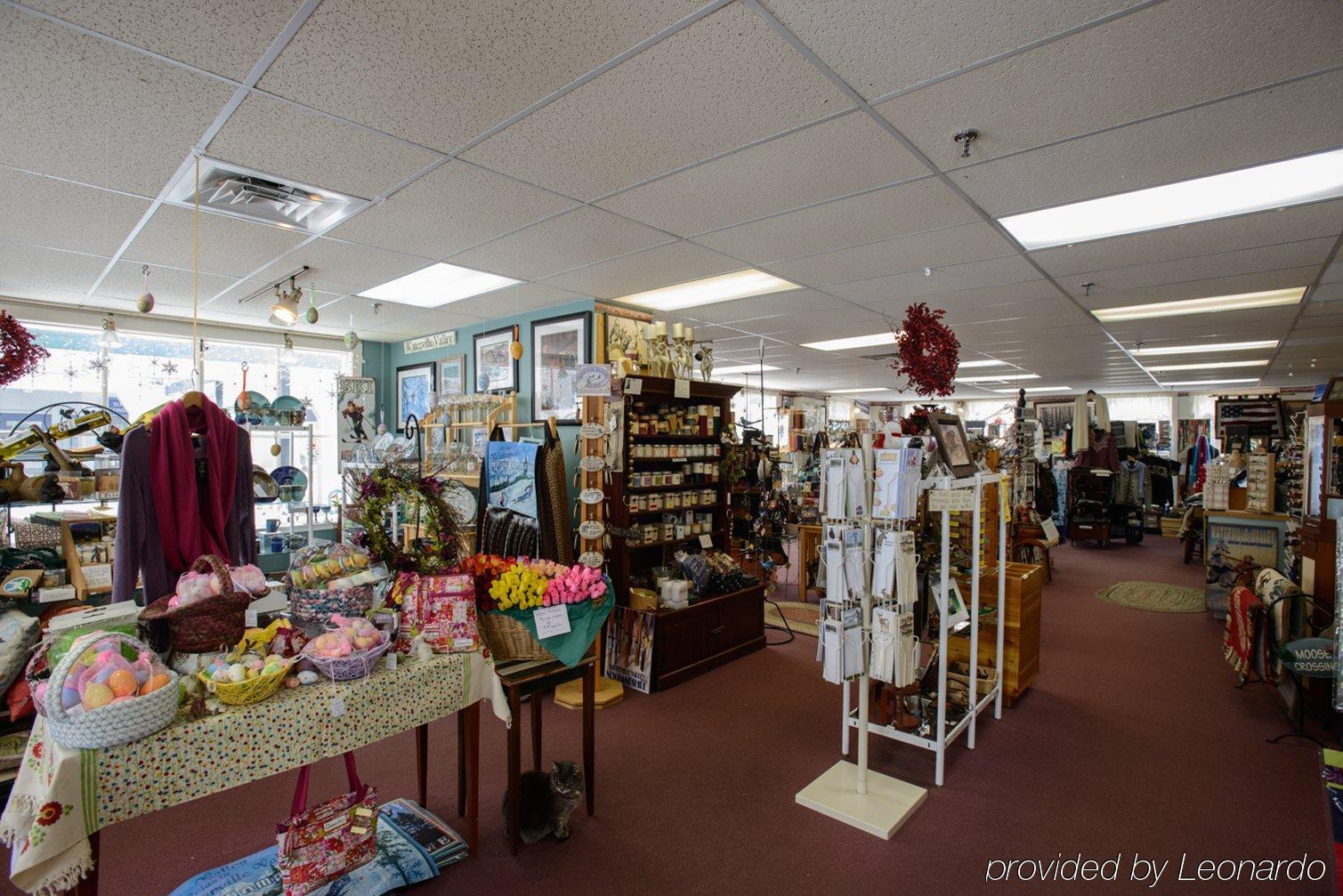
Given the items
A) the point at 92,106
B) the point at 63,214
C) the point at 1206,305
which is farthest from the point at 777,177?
the point at 1206,305

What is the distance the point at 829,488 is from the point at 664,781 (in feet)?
5.38

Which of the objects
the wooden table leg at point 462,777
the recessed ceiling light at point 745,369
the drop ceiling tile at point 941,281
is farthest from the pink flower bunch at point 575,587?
the recessed ceiling light at point 745,369

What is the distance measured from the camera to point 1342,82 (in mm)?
2049

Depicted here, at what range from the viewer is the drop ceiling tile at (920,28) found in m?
1.71

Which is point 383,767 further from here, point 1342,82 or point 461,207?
point 1342,82

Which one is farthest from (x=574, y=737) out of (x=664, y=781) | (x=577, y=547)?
(x=577, y=547)

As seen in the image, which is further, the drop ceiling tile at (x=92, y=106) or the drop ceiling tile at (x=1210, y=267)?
the drop ceiling tile at (x=1210, y=267)

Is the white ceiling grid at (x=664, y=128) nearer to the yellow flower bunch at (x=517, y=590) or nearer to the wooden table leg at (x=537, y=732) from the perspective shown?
the yellow flower bunch at (x=517, y=590)

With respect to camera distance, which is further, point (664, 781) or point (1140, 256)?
point (1140, 256)

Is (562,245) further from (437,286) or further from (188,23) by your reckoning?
(188,23)

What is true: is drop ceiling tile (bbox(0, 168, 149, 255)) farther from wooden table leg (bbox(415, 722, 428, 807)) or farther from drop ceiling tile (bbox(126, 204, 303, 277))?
wooden table leg (bbox(415, 722, 428, 807))

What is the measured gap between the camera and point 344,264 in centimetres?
422

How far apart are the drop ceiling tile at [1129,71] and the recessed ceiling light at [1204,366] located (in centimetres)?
890

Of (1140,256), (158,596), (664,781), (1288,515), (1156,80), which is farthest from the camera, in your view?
(1288,515)
